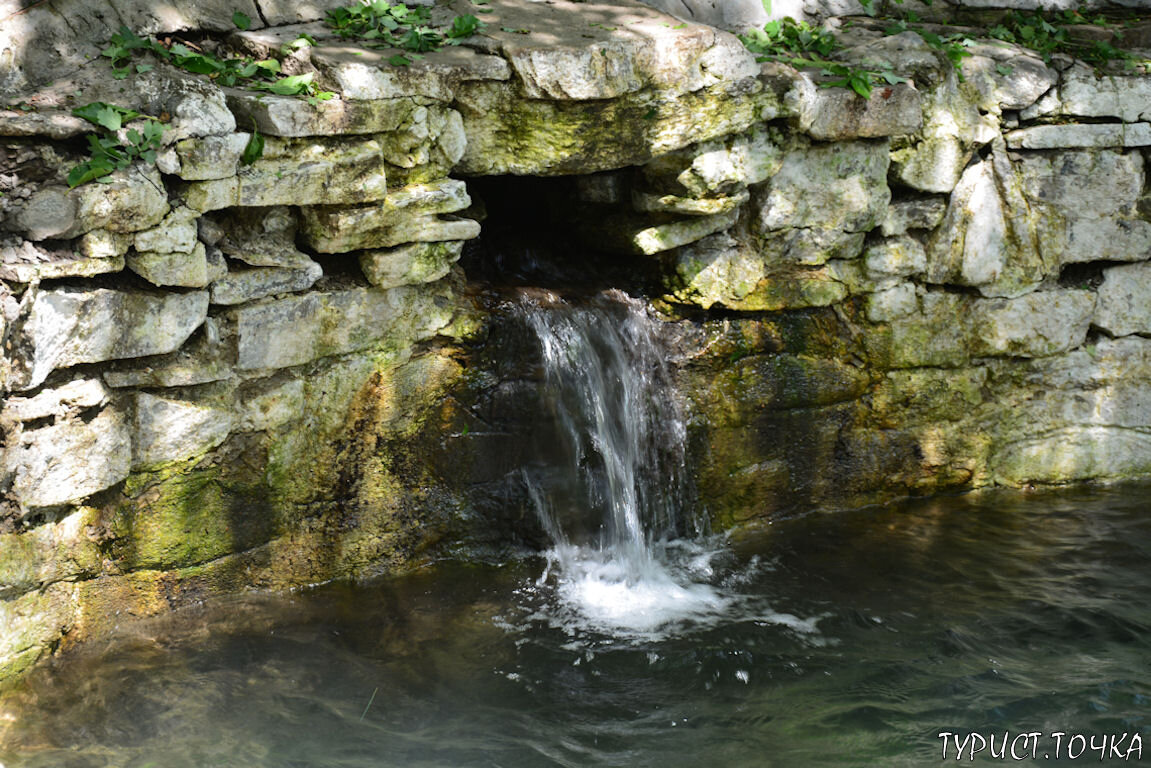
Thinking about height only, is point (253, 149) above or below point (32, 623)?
above

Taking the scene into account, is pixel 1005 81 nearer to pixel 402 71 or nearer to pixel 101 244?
pixel 402 71

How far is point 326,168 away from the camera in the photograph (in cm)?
443

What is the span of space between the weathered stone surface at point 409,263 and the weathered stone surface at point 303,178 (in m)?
0.29

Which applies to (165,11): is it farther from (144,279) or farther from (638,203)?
(638,203)

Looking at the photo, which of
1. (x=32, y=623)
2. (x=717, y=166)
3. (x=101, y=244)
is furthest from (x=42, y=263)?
(x=717, y=166)

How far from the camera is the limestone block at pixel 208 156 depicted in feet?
13.4

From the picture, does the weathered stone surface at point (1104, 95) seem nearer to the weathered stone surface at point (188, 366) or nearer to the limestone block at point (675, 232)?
the limestone block at point (675, 232)

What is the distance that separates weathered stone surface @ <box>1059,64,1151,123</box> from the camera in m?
5.80

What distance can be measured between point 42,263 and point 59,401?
0.51 meters

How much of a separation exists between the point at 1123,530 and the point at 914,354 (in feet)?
4.63

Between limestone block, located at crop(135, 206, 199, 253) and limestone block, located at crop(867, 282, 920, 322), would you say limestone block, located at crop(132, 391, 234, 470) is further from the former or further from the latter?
limestone block, located at crop(867, 282, 920, 322)

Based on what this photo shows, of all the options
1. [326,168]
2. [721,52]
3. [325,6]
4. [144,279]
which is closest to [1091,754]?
[721,52]

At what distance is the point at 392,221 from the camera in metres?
4.71

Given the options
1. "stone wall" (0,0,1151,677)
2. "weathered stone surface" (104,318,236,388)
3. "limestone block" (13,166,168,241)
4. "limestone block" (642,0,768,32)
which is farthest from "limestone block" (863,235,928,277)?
"limestone block" (13,166,168,241)
